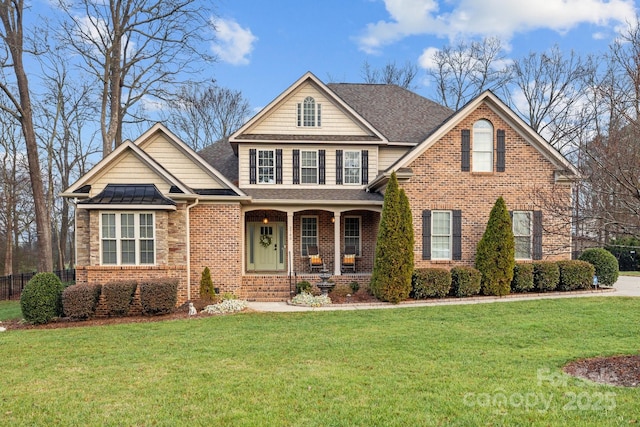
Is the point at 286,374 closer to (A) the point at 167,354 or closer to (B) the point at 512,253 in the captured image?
(A) the point at 167,354

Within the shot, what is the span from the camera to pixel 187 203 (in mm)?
12039

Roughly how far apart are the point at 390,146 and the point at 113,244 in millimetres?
10028

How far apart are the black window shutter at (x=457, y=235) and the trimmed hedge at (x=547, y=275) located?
89.9 inches

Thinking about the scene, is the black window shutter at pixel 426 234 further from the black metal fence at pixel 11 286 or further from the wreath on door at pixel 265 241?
the black metal fence at pixel 11 286

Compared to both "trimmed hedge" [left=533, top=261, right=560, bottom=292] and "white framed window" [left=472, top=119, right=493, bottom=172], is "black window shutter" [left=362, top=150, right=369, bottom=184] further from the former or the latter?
"trimmed hedge" [left=533, top=261, right=560, bottom=292]

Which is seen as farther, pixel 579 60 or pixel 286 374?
pixel 579 60

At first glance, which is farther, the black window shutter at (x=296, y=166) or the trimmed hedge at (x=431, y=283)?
the black window shutter at (x=296, y=166)

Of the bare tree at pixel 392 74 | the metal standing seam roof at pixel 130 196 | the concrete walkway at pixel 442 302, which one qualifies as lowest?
the concrete walkway at pixel 442 302

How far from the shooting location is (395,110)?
17.2m

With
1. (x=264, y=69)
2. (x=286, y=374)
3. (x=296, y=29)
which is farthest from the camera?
(x=264, y=69)

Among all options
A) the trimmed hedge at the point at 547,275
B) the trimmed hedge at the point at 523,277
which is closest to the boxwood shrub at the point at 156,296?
the trimmed hedge at the point at 523,277

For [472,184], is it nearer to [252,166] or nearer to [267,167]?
[267,167]

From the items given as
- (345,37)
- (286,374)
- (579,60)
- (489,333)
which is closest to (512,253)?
(489,333)

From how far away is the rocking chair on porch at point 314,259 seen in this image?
48.0 feet
